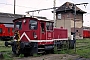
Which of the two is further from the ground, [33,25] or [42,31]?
[33,25]

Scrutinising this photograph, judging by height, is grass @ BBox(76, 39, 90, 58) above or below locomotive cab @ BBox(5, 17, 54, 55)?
below

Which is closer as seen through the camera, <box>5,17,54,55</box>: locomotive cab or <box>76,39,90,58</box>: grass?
<box>5,17,54,55</box>: locomotive cab

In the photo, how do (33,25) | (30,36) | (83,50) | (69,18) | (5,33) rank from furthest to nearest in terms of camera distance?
(69,18)
(5,33)
(83,50)
(33,25)
(30,36)

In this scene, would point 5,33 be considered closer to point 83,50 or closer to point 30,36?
point 83,50

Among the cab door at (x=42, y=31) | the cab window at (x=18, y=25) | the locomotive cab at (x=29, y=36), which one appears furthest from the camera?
the cab window at (x=18, y=25)

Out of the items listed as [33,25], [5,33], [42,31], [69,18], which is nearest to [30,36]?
[33,25]

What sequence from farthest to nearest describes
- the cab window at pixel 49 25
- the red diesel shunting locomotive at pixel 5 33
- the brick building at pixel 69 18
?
1. the brick building at pixel 69 18
2. the red diesel shunting locomotive at pixel 5 33
3. the cab window at pixel 49 25

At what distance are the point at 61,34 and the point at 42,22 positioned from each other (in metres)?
4.83

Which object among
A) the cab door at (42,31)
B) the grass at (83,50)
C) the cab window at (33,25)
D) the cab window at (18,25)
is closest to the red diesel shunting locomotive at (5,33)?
the grass at (83,50)

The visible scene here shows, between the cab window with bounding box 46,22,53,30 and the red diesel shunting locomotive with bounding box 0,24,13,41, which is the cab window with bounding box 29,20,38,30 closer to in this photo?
the cab window with bounding box 46,22,53,30

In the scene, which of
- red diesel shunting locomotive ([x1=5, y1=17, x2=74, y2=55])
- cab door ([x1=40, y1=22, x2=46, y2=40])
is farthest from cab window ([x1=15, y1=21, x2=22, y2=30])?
cab door ([x1=40, y1=22, x2=46, y2=40])

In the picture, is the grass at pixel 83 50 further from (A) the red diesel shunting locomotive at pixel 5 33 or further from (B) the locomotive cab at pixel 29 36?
(A) the red diesel shunting locomotive at pixel 5 33

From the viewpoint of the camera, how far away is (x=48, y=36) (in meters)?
16.5

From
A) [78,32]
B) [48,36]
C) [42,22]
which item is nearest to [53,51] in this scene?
[48,36]
